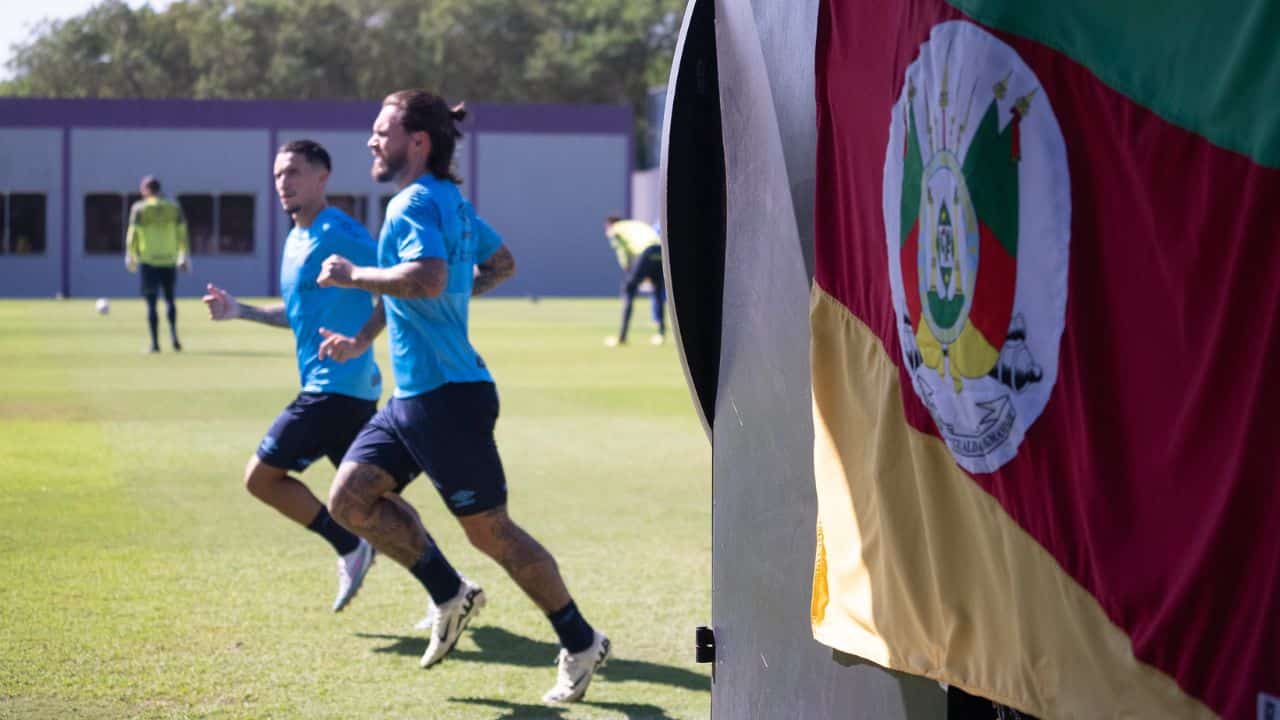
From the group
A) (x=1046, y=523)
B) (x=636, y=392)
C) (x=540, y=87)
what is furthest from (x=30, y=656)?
(x=540, y=87)

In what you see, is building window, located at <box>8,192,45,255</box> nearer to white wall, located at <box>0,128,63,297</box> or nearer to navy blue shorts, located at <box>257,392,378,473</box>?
white wall, located at <box>0,128,63,297</box>

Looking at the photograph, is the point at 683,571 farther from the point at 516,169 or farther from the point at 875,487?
the point at 516,169

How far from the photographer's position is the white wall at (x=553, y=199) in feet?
162

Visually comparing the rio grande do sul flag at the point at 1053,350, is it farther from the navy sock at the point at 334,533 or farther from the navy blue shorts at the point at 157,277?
the navy blue shorts at the point at 157,277

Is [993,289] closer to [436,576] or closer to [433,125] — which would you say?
[433,125]

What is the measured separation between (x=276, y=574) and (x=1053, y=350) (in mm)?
5841

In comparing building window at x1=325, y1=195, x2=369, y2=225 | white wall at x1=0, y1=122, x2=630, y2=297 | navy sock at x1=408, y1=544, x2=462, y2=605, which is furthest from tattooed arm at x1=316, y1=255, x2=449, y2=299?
building window at x1=325, y1=195, x2=369, y2=225

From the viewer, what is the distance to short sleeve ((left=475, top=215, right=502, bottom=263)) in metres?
6.35

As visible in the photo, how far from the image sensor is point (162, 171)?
47.7 metres

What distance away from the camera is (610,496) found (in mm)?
10141

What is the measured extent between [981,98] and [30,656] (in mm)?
4587

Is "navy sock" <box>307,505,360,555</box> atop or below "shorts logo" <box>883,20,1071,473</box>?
below

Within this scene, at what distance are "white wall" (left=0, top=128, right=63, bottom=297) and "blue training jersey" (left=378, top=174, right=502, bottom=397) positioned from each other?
1745 inches

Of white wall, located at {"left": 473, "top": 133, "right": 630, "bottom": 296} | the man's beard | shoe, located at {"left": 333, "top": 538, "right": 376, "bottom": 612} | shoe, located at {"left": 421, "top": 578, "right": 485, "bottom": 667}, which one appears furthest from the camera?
white wall, located at {"left": 473, "top": 133, "right": 630, "bottom": 296}
